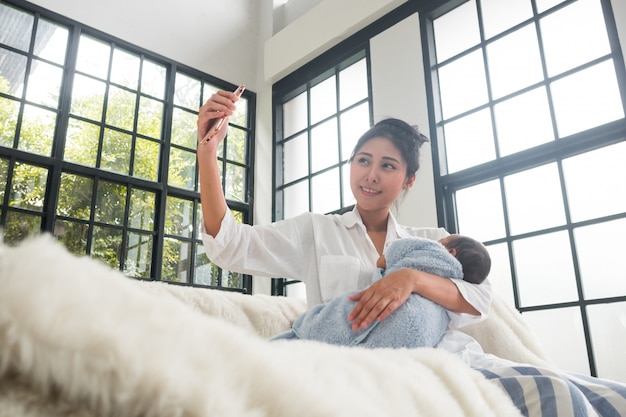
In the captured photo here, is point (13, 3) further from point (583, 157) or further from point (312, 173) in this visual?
point (583, 157)

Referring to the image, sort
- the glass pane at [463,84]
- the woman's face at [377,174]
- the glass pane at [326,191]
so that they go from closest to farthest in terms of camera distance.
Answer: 1. the woman's face at [377,174]
2. the glass pane at [463,84]
3. the glass pane at [326,191]

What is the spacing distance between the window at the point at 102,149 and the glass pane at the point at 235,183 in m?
0.02

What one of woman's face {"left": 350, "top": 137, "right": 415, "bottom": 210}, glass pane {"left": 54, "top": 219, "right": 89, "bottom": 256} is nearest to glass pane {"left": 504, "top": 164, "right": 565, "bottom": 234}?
woman's face {"left": 350, "top": 137, "right": 415, "bottom": 210}

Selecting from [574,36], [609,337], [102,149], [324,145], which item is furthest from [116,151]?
[609,337]

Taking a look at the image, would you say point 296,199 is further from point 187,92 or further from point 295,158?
point 187,92

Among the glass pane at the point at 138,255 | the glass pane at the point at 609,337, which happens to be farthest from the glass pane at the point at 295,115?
the glass pane at the point at 609,337

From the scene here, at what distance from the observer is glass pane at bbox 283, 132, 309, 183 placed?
14.3 ft

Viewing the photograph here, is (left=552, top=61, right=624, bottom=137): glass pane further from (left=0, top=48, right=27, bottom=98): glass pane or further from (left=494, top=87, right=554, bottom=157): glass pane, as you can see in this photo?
(left=0, top=48, right=27, bottom=98): glass pane

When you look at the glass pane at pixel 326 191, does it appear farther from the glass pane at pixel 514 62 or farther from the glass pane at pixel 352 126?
the glass pane at pixel 514 62

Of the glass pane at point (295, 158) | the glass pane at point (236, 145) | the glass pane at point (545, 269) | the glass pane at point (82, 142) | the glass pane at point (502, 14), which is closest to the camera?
the glass pane at point (545, 269)

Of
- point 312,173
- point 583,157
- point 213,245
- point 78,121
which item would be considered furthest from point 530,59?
point 78,121

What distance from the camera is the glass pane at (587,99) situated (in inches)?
99.9

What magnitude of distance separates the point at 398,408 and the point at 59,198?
→ 356 cm

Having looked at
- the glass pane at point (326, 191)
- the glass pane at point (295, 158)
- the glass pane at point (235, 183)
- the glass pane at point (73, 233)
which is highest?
the glass pane at point (295, 158)
